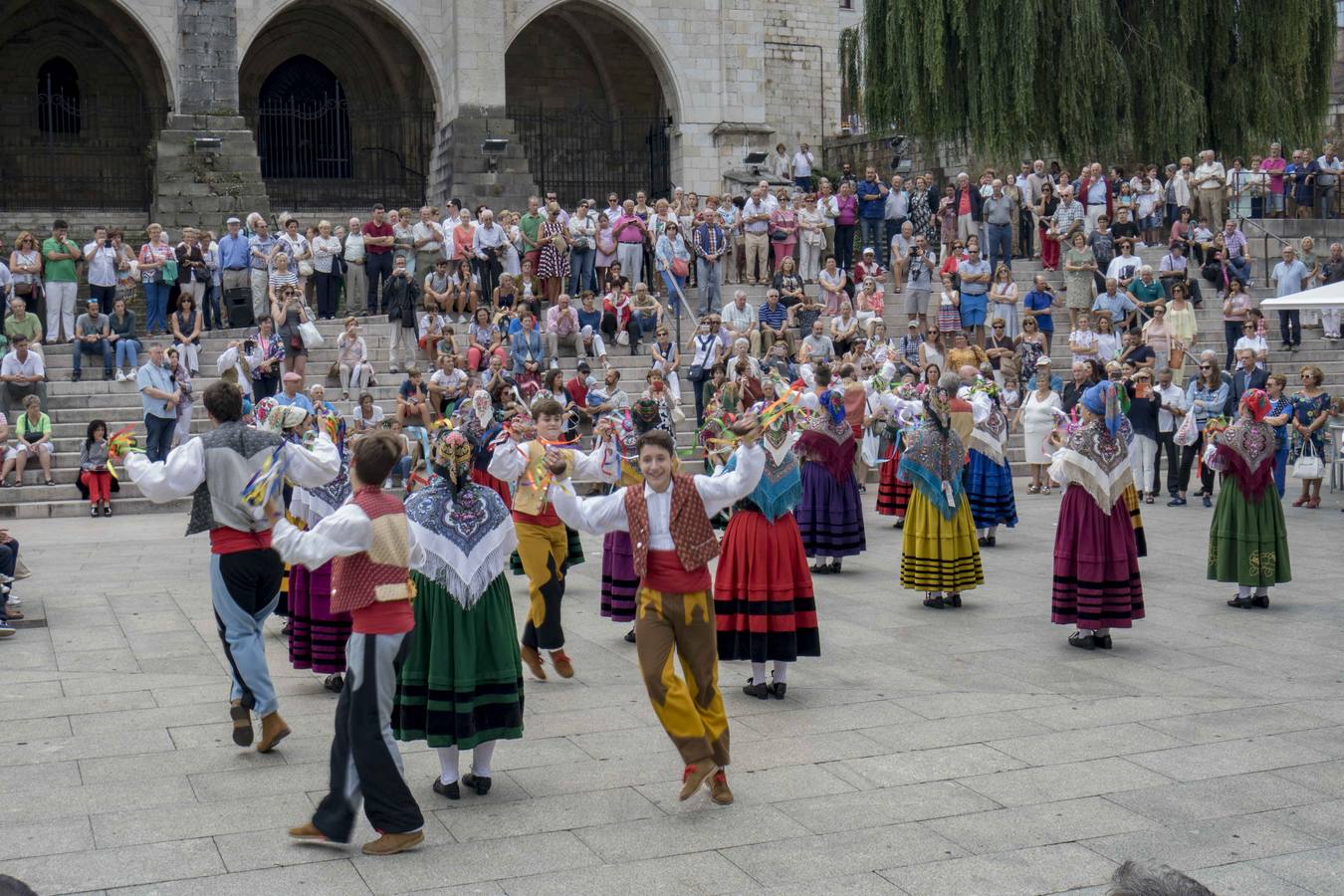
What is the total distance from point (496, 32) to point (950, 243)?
914 centimetres

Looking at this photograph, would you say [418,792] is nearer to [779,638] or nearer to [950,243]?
[779,638]

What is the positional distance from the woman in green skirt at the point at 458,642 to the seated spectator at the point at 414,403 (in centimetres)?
594

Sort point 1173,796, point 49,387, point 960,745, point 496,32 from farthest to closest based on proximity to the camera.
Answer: point 496,32 → point 49,387 → point 960,745 → point 1173,796

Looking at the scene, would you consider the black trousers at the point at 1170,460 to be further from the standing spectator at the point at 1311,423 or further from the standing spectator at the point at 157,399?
the standing spectator at the point at 157,399

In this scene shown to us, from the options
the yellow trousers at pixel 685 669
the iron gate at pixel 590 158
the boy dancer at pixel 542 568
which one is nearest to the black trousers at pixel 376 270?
the iron gate at pixel 590 158

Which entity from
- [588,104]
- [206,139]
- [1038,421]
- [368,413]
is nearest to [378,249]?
[206,139]

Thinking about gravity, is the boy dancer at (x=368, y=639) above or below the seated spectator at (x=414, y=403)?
below

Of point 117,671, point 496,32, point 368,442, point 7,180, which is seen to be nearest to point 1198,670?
point 368,442

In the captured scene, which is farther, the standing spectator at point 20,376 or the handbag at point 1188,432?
the standing spectator at point 20,376

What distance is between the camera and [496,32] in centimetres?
2659

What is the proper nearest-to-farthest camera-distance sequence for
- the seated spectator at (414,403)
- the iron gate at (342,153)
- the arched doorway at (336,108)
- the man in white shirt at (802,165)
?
the seated spectator at (414,403)
the man in white shirt at (802,165)
the iron gate at (342,153)
the arched doorway at (336,108)

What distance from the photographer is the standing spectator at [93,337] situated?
Result: 1856 centimetres

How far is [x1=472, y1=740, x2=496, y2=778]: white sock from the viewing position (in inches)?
257

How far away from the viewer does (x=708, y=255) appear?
21172mm
